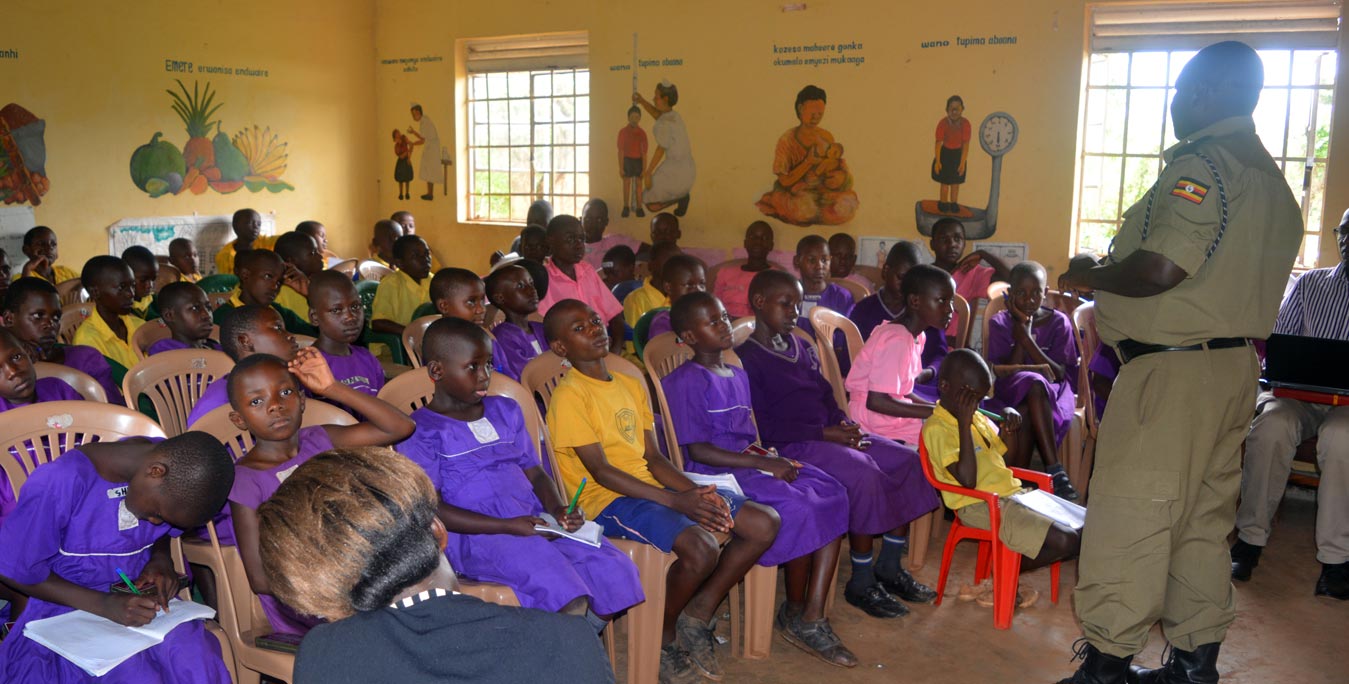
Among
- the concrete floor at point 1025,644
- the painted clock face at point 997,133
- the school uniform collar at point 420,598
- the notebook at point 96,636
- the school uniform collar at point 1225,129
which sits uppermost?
the painted clock face at point 997,133

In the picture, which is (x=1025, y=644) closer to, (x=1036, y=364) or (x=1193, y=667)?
(x=1193, y=667)

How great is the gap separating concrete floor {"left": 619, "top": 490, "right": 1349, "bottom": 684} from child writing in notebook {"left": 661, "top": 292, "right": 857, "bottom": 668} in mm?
119

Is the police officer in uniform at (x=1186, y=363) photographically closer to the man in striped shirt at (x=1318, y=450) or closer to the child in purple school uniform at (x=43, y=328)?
the man in striped shirt at (x=1318, y=450)

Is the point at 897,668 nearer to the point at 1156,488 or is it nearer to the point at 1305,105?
the point at 1156,488

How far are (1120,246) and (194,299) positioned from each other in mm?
3158

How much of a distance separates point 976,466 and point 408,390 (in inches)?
72.1

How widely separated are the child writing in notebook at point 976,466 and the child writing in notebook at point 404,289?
2.83 meters

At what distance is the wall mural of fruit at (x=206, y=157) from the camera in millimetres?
7648

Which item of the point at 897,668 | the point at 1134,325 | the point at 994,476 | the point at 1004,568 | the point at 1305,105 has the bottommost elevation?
the point at 897,668

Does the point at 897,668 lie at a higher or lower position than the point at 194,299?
lower

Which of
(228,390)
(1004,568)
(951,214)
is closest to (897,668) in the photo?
(1004,568)

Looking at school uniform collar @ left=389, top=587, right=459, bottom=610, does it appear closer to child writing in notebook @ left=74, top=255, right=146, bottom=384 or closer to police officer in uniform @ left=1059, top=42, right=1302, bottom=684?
police officer in uniform @ left=1059, top=42, right=1302, bottom=684

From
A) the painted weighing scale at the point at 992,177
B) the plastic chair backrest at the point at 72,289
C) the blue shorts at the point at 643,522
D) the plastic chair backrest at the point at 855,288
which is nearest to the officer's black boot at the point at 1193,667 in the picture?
the blue shorts at the point at 643,522

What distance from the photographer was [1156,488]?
8.75ft
